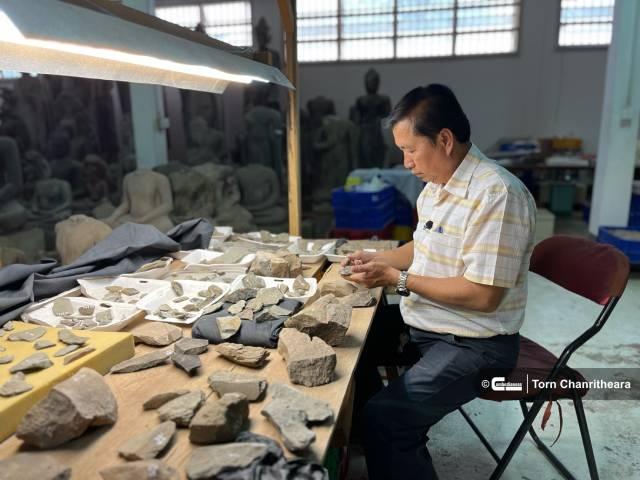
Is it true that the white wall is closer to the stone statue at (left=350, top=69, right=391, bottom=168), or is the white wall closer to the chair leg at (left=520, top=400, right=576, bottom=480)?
the stone statue at (left=350, top=69, right=391, bottom=168)

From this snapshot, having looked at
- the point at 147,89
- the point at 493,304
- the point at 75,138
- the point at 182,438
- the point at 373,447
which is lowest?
the point at 373,447

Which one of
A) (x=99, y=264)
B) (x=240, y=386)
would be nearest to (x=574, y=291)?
(x=240, y=386)

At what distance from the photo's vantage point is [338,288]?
204cm

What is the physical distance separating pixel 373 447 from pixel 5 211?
5.10 meters

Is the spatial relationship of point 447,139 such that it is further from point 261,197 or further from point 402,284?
point 261,197

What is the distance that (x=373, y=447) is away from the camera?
65.7 inches

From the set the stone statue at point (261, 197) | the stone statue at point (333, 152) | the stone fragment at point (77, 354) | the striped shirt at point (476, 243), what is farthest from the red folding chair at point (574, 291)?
the stone statue at point (333, 152)

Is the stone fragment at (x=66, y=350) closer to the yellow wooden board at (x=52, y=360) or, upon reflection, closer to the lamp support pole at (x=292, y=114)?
the yellow wooden board at (x=52, y=360)

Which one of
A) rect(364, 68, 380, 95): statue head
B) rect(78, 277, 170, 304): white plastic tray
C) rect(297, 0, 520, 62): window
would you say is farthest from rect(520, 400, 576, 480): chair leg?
rect(297, 0, 520, 62): window

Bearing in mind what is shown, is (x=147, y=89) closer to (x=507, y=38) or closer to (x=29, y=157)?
(x=29, y=157)

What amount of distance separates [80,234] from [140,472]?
3.05m

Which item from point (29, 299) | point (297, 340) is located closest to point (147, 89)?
point (29, 299)

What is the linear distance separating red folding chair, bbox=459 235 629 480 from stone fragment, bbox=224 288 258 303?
91 centimetres

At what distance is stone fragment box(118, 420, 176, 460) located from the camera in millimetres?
1049
